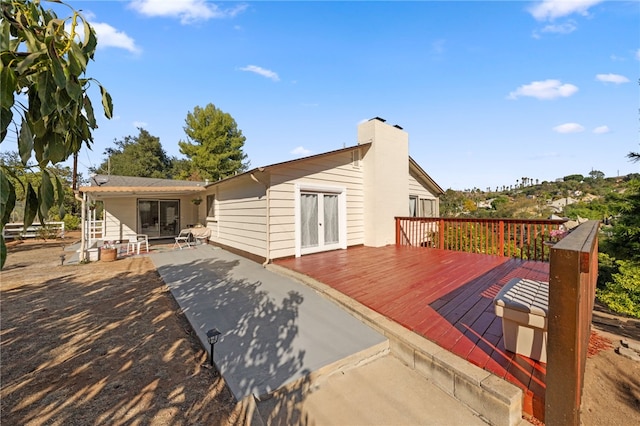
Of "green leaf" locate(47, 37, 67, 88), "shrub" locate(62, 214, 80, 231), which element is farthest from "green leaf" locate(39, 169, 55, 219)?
"shrub" locate(62, 214, 80, 231)

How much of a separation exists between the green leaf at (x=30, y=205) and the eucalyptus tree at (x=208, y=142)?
23354 millimetres

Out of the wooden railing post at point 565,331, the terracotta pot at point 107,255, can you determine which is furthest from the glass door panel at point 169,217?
the wooden railing post at point 565,331

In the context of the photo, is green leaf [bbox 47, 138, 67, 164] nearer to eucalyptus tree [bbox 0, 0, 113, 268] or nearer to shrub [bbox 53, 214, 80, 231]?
eucalyptus tree [bbox 0, 0, 113, 268]

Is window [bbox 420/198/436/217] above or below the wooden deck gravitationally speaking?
above

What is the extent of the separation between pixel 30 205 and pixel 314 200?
685 centimetres

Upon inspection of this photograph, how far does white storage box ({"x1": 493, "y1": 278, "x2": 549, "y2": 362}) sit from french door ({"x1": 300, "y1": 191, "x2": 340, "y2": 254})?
17.1ft

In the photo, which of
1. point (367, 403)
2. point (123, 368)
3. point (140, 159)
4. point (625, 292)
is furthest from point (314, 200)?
point (140, 159)

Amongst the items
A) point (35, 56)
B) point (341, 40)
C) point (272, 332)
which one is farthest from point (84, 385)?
point (341, 40)

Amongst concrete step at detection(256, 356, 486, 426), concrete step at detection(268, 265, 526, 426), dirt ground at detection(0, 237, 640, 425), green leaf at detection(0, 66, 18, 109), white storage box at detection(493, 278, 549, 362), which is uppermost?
green leaf at detection(0, 66, 18, 109)

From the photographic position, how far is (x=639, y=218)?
559 centimetres

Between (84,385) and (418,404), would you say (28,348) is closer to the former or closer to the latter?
(84,385)

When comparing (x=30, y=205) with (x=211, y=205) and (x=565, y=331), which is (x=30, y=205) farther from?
(x=211, y=205)

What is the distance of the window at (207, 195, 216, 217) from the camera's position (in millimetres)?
10672

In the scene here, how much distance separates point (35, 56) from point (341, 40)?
9.85 meters
